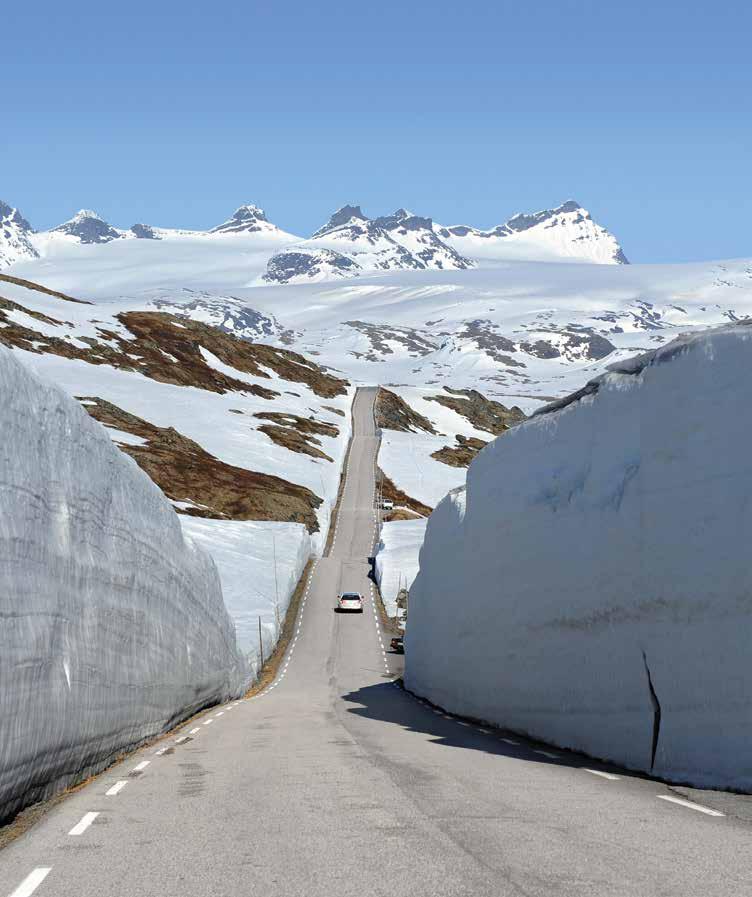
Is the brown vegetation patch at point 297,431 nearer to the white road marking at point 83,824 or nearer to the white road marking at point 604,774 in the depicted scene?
the white road marking at point 604,774

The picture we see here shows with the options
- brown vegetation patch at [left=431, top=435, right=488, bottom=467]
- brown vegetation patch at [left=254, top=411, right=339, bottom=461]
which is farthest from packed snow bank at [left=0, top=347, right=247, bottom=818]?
brown vegetation patch at [left=431, top=435, right=488, bottom=467]

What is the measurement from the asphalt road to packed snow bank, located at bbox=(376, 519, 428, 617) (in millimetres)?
61342

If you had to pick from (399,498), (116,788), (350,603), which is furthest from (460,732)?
(399,498)

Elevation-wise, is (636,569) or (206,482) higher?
(206,482)

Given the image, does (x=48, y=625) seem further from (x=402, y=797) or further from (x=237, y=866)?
(x=237, y=866)

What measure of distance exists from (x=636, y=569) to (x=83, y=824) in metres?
9.36

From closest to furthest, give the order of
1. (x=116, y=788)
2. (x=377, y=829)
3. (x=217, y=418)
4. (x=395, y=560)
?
(x=377, y=829) → (x=116, y=788) → (x=395, y=560) → (x=217, y=418)

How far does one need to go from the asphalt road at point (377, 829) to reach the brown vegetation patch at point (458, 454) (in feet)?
412

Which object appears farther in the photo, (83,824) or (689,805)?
(689,805)

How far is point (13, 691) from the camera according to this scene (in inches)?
502

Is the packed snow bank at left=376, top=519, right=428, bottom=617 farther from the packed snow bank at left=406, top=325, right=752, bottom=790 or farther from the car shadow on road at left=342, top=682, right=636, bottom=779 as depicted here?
the packed snow bank at left=406, top=325, right=752, bottom=790

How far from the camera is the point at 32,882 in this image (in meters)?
8.83

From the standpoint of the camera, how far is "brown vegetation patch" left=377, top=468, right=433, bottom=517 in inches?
4747

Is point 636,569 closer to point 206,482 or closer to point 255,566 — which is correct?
point 255,566
